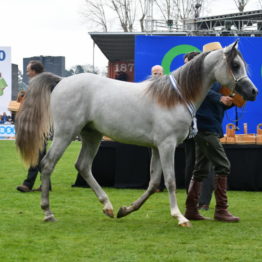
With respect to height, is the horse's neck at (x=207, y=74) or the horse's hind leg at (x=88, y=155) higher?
the horse's neck at (x=207, y=74)

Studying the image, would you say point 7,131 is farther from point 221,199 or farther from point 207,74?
point 207,74

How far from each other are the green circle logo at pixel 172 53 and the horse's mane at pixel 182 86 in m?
5.64

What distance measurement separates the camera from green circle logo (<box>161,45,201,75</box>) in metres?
11.9

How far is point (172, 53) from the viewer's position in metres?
12.0

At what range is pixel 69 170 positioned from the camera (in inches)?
526

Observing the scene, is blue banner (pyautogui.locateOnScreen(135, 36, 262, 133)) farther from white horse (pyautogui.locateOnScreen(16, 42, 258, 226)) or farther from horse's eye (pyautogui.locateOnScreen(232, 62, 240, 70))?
horse's eye (pyautogui.locateOnScreen(232, 62, 240, 70))

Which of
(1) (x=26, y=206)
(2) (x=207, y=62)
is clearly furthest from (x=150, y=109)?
(1) (x=26, y=206)

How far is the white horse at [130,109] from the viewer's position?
614cm

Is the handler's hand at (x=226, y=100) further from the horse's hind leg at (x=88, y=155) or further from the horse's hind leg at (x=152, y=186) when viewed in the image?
the horse's hind leg at (x=88, y=155)

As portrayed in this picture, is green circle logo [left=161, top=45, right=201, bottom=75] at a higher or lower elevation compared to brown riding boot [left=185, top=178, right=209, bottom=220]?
higher

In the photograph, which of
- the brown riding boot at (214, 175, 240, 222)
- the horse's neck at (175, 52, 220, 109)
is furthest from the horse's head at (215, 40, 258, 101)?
the brown riding boot at (214, 175, 240, 222)

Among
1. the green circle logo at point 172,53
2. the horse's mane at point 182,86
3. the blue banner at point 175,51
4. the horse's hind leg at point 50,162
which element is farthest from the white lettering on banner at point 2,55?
the horse's mane at point 182,86

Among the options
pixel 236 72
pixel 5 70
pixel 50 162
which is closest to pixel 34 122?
pixel 50 162

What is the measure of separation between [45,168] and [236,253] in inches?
99.6
